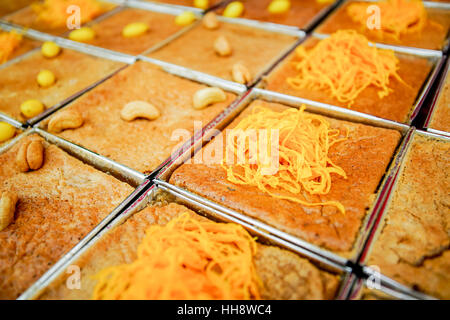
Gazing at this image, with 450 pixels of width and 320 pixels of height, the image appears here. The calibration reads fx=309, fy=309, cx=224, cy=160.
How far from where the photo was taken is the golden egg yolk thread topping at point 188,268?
104cm

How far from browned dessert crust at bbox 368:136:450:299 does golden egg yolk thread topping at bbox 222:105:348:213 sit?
229 mm

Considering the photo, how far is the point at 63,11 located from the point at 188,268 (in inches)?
137

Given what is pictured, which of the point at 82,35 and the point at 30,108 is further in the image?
the point at 82,35

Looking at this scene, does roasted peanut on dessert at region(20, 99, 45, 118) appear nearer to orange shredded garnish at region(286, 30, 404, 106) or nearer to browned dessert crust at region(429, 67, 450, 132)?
orange shredded garnish at region(286, 30, 404, 106)

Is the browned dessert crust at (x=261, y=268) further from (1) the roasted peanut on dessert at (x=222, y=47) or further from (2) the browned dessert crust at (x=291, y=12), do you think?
(2) the browned dessert crust at (x=291, y=12)

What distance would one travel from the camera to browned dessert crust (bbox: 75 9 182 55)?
9.25ft

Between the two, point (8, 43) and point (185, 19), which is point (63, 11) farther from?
point (185, 19)

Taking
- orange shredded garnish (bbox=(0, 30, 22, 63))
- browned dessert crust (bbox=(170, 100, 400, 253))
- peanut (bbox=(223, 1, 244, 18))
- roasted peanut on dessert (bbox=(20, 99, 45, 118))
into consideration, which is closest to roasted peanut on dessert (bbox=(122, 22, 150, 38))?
peanut (bbox=(223, 1, 244, 18))

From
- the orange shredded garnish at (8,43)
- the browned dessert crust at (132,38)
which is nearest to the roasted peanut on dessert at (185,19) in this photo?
the browned dessert crust at (132,38)

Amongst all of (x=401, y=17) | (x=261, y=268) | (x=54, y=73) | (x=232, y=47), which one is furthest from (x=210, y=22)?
(x=261, y=268)

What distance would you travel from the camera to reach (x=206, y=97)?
195 centimetres
